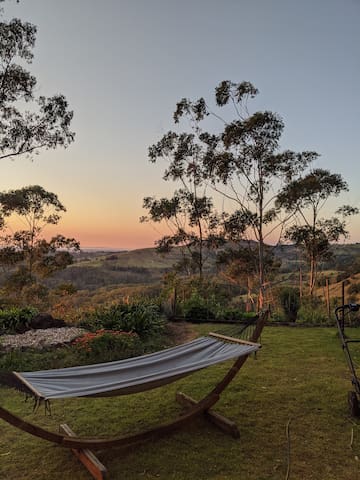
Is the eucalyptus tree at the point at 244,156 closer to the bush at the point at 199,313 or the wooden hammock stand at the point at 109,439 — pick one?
the bush at the point at 199,313

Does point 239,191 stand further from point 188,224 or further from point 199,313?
point 199,313

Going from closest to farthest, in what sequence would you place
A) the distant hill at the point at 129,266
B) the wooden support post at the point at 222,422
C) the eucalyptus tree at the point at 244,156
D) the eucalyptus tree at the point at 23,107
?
1. the wooden support post at the point at 222,422
2. the eucalyptus tree at the point at 23,107
3. the eucalyptus tree at the point at 244,156
4. the distant hill at the point at 129,266

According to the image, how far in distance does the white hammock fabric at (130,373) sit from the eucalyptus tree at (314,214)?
32.1 ft

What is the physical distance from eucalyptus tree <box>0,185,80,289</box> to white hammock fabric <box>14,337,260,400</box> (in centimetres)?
1103

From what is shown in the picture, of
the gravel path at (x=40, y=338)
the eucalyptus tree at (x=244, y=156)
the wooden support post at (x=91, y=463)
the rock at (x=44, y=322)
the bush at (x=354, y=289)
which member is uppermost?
the eucalyptus tree at (x=244, y=156)

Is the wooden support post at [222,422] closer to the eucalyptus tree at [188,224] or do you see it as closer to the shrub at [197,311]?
the shrub at [197,311]

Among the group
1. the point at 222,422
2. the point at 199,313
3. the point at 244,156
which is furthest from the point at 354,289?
the point at 222,422

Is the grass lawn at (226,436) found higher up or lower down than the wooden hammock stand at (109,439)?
lower down

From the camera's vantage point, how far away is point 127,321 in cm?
591

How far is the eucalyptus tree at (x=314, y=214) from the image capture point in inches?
476

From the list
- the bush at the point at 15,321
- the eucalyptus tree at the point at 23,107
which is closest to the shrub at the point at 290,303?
the bush at the point at 15,321

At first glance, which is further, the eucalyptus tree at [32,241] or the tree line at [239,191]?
the eucalyptus tree at [32,241]

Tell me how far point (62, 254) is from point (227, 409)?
11168 mm

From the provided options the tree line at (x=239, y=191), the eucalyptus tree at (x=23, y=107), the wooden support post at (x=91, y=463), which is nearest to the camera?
the wooden support post at (x=91, y=463)
